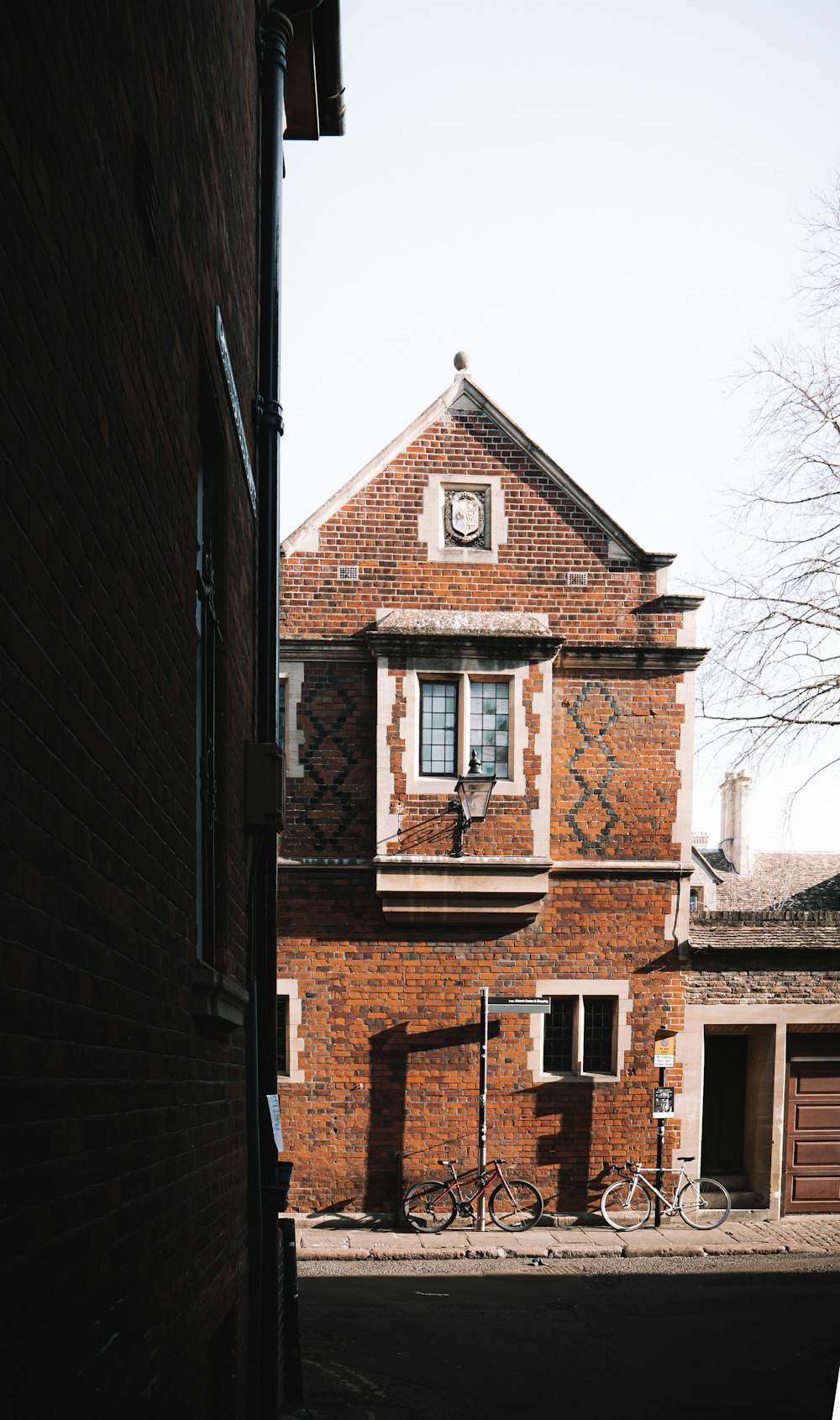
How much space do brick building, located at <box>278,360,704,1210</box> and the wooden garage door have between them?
7.17 ft

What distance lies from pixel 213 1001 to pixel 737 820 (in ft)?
123

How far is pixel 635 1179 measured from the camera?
17.1 meters

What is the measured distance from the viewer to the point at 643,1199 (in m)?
17.3

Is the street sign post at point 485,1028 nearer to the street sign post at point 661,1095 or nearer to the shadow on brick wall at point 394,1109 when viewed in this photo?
the shadow on brick wall at point 394,1109

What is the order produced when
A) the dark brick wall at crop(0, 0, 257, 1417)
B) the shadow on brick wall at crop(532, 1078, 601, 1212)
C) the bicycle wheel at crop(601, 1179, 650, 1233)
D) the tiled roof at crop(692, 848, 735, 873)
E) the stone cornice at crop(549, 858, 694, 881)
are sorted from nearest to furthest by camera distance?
the dark brick wall at crop(0, 0, 257, 1417) → the bicycle wheel at crop(601, 1179, 650, 1233) → the shadow on brick wall at crop(532, 1078, 601, 1212) → the stone cornice at crop(549, 858, 694, 881) → the tiled roof at crop(692, 848, 735, 873)

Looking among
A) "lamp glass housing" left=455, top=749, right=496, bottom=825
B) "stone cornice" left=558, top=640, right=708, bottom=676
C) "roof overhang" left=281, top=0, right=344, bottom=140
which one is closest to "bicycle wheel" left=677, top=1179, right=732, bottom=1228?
"lamp glass housing" left=455, top=749, right=496, bottom=825

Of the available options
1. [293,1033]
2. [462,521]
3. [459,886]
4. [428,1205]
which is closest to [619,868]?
[459,886]

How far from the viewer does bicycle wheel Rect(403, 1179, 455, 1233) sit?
1673 cm

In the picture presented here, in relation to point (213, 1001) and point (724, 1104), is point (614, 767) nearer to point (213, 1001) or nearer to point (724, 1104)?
point (724, 1104)

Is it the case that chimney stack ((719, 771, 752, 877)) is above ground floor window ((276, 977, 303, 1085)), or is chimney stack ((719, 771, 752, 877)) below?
above

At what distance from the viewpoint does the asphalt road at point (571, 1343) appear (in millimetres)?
9203

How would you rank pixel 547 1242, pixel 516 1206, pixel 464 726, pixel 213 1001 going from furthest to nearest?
pixel 464 726
pixel 516 1206
pixel 547 1242
pixel 213 1001

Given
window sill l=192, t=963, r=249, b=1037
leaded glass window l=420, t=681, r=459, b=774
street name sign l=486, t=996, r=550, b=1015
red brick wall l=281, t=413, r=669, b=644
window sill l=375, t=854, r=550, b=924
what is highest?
red brick wall l=281, t=413, r=669, b=644

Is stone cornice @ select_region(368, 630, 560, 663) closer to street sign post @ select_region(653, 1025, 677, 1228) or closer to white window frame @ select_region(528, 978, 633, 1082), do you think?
white window frame @ select_region(528, 978, 633, 1082)
